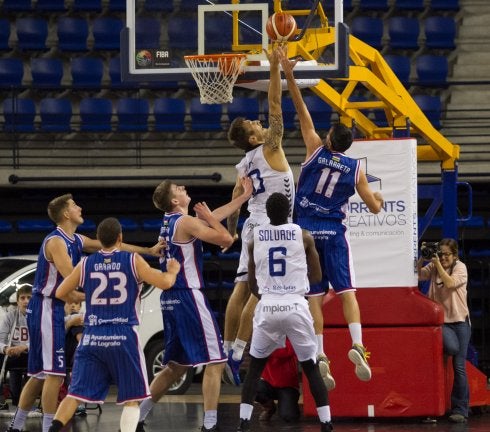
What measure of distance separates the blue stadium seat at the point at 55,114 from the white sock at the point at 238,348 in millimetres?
8249

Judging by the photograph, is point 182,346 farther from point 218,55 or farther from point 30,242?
point 30,242

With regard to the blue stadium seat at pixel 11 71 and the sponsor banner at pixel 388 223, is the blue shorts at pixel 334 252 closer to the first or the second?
the sponsor banner at pixel 388 223

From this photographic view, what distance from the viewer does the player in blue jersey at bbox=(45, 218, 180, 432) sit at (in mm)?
8562

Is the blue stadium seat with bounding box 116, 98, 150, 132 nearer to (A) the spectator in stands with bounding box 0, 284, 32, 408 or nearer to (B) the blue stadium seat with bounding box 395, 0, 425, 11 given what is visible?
(B) the blue stadium seat with bounding box 395, 0, 425, 11

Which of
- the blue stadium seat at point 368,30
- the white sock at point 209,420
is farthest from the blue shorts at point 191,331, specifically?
the blue stadium seat at point 368,30

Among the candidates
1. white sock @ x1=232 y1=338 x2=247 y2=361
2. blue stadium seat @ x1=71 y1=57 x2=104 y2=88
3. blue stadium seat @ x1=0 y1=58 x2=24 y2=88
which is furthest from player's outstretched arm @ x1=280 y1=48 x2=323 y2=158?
blue stadium seat @ x1=0 y1=58 x2=24 y2=88

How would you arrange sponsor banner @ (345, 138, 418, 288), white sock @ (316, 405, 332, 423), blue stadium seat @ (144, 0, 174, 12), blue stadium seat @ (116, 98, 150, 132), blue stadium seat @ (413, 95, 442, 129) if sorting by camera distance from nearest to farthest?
white sock @ (316, 405, 332, 423), blue stadium seat @ (144, 0, 174, 12), sponsor banner @ (345, 138, 418, 288), blue stadium seat @ (116, 98, 150, 132), blue stadium seat @ (413, 95, 442, 129)

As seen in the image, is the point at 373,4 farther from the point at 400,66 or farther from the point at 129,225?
the point at 129,225

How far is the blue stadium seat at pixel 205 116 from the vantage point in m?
18.5

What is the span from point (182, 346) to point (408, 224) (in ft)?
9.81

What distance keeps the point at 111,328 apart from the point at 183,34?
3.31 m

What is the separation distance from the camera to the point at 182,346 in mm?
9711

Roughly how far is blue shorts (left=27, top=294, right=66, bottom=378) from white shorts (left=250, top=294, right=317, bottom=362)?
183 cm

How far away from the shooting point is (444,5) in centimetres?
2044
